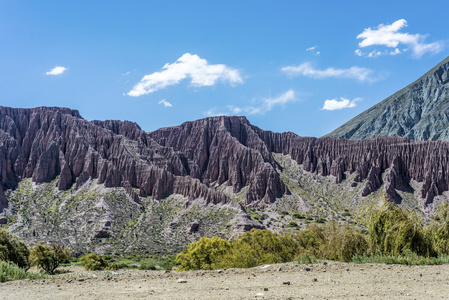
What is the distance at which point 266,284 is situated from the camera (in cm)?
1493

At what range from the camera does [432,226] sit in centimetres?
2405

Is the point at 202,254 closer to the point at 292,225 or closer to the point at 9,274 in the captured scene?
the point at 9,274

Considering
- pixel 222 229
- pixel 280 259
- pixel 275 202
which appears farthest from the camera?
pixel 275 202

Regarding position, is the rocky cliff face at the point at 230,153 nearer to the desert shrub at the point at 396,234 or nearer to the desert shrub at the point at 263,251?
the desert shrub at the point at 263,251

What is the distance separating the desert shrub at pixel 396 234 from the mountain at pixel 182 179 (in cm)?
6055

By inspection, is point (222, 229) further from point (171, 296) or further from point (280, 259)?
point (171, 296)

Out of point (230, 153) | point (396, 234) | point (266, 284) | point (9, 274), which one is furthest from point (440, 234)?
point (230, 153)

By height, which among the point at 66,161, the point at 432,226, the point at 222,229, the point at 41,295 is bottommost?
the point at 222,229

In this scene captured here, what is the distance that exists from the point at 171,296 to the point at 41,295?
5.13 meters

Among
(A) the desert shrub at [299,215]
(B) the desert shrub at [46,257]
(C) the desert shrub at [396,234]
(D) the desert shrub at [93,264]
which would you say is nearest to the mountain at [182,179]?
(A) the desert shrub at [299,215]

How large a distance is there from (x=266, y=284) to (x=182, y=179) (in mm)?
107400

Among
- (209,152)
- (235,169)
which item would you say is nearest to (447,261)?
(235,169)

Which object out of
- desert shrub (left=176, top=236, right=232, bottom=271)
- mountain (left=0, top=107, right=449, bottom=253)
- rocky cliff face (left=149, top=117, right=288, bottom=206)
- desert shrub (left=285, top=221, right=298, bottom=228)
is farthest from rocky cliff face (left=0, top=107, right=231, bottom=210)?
desert shrub (left=176, top=236, right=232, bottom=271)

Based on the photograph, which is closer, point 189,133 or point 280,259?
point 280,259
